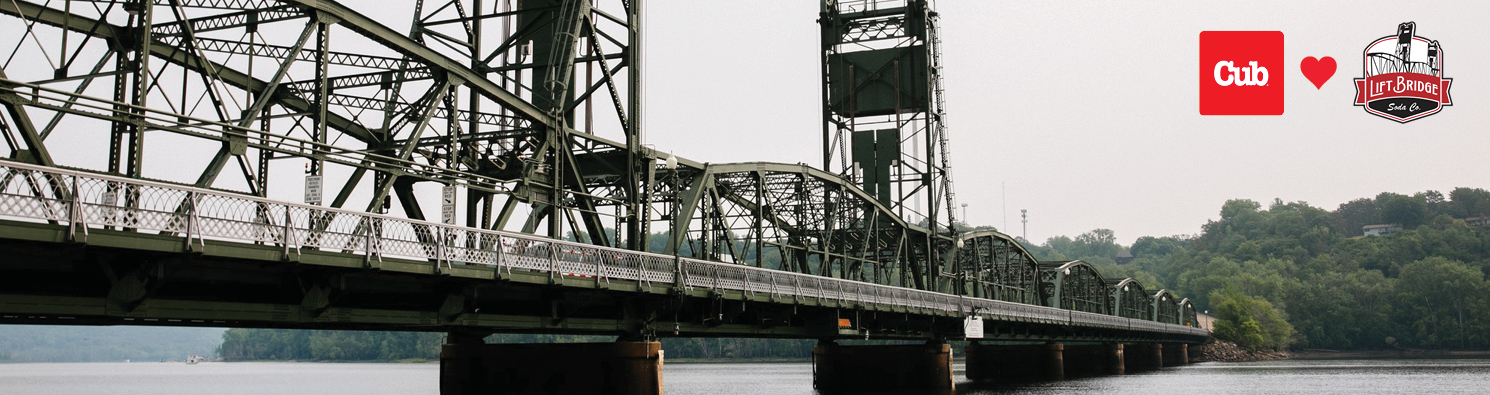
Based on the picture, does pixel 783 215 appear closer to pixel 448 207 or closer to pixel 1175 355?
pixel 448 207

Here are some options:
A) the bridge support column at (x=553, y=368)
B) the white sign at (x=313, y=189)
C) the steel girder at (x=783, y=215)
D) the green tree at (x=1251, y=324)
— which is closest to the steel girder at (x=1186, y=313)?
the green tree at (x=1251, y=324)

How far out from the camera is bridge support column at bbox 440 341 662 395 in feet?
130

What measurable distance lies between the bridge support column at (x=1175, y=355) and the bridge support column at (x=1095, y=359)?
32.0m

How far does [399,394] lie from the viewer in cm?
8819

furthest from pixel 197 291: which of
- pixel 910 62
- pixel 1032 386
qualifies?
pixel 1032 386

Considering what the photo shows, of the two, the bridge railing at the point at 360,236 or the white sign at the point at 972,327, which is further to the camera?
the white sign at the point at 972,327

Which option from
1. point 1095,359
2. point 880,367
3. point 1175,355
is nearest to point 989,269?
point 1095,359

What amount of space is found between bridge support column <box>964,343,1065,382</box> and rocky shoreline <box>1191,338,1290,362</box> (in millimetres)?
76118

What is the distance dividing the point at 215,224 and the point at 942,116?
62964 mm

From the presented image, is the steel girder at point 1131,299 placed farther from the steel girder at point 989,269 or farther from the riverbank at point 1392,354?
the riverbank at point 1392,354

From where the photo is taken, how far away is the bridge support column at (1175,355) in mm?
154850

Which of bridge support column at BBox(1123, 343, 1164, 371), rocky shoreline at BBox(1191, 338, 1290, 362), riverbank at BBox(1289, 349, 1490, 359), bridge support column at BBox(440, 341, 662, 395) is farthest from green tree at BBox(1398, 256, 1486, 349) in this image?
bridge support column at BBox(440, 341, 662, 395)

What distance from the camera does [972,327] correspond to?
224 feet

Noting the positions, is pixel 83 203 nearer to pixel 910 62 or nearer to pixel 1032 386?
pixel 910 62
